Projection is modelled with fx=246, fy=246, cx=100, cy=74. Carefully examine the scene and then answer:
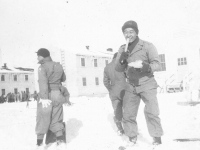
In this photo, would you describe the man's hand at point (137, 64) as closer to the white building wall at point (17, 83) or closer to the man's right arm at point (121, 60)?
the man's right arm at point (121, 60)

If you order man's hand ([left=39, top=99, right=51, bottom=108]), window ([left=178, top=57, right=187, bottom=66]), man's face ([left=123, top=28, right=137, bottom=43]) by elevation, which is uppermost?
window ([left=178, top=57, right=187, bottom=66])

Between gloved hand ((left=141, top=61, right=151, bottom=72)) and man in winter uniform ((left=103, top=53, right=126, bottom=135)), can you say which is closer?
gloved hand ((left=141, top=61, right=151, bottom=72))

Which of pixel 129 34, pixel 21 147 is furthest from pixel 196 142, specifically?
pixel 21 147

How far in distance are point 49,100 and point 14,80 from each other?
4800 cm

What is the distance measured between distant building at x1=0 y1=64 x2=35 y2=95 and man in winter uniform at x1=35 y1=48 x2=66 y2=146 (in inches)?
1810

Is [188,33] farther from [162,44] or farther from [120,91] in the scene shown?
[120,91]

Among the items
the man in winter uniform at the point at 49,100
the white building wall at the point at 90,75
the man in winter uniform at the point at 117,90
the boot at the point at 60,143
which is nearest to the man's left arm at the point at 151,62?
the man in winter uniform at the point at 117,90

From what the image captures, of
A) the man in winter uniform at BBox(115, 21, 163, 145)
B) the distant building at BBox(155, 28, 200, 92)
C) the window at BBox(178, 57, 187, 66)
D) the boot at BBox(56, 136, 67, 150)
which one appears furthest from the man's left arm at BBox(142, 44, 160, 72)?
the window at BBox(178, 57, 187, 66)

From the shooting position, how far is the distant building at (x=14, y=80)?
4741 centimetres

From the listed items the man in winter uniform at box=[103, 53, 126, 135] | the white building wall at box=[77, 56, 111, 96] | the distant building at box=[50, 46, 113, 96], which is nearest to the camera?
the man in winter uniform at box=[103, 53, 126, 135]

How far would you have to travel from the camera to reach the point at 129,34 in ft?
11.9

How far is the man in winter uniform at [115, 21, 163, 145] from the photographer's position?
3.48m

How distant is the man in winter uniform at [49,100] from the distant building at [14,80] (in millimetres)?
45975

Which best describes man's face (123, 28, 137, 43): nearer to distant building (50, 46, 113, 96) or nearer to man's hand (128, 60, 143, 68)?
man's hand (128, 60, 143, 68)
